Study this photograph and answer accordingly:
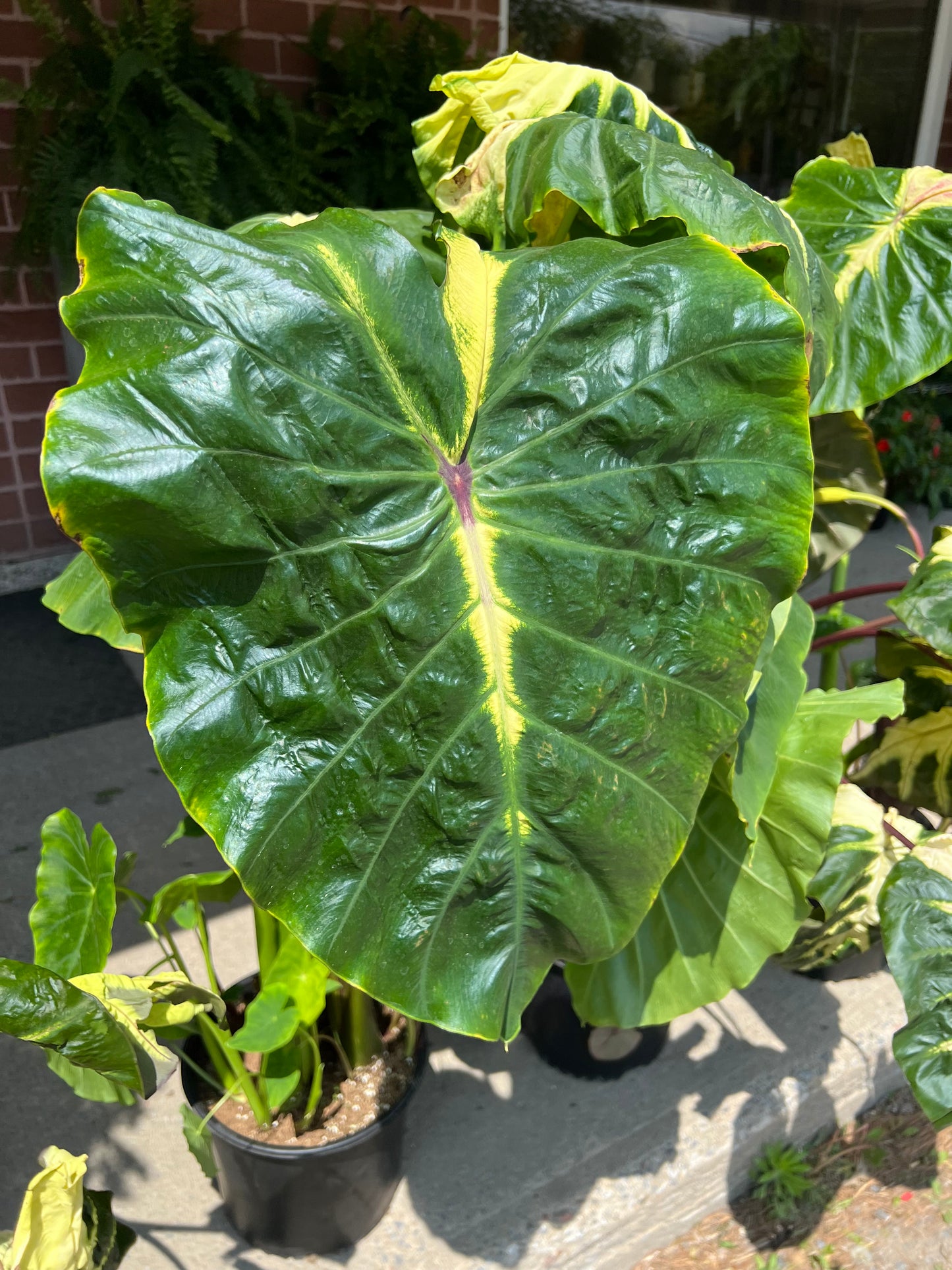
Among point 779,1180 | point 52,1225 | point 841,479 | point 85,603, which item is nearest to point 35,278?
point 85,603

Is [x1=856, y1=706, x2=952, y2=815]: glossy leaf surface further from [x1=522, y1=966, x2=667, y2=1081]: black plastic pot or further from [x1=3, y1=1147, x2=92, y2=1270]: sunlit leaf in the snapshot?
[x1=3, y1=1147, x2=92, y2=1270]: sunlit leaf

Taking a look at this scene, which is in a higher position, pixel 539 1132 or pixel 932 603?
pixel 932 603

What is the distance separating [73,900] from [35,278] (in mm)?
2174

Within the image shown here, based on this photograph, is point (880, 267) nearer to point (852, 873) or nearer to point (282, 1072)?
point (852, 873)

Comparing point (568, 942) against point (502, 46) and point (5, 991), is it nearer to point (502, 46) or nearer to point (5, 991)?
point (5, 991)

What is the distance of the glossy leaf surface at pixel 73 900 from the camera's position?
1.05 metres

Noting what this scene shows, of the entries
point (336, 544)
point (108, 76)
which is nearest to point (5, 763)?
point (108, 76)

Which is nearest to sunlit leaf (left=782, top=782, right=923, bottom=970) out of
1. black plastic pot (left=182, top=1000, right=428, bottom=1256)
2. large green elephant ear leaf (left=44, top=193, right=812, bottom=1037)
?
large green elephant ear leaf (left=44, top=193, right=812, bottom=1037)

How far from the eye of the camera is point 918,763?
1423 mm

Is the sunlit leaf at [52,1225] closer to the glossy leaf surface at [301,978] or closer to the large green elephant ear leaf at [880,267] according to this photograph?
the glossy leaf surface at [301,978]

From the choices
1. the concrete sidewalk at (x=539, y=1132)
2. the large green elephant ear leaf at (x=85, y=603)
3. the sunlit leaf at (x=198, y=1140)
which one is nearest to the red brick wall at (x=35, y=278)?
the concrete sidewalk at (x=539, y=1132)

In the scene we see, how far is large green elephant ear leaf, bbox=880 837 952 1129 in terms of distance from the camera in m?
0.92

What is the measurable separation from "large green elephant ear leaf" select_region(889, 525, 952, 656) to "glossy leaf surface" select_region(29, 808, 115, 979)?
100cm

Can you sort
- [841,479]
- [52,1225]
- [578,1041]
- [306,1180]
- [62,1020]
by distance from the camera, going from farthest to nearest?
[841,479] < [578,1041] < [306,1180] < [52,1225] < [62,1020]
